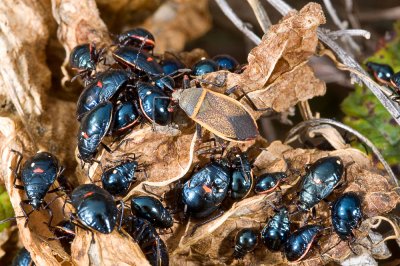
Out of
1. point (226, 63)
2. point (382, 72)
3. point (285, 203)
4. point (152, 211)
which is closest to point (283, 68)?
point (226, 63)

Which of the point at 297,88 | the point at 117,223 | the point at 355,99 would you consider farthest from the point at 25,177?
the point at 355,99

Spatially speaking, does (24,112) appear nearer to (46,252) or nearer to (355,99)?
(46,252)

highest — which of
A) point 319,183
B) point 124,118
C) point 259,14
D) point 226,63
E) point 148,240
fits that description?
point 259,14

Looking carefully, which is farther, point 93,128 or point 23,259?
point 23,259

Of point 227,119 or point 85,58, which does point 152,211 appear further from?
point 85,58

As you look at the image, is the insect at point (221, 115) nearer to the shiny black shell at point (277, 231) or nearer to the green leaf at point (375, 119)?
the shiny black shell at point (277, 231)

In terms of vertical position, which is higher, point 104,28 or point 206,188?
point 104,28
